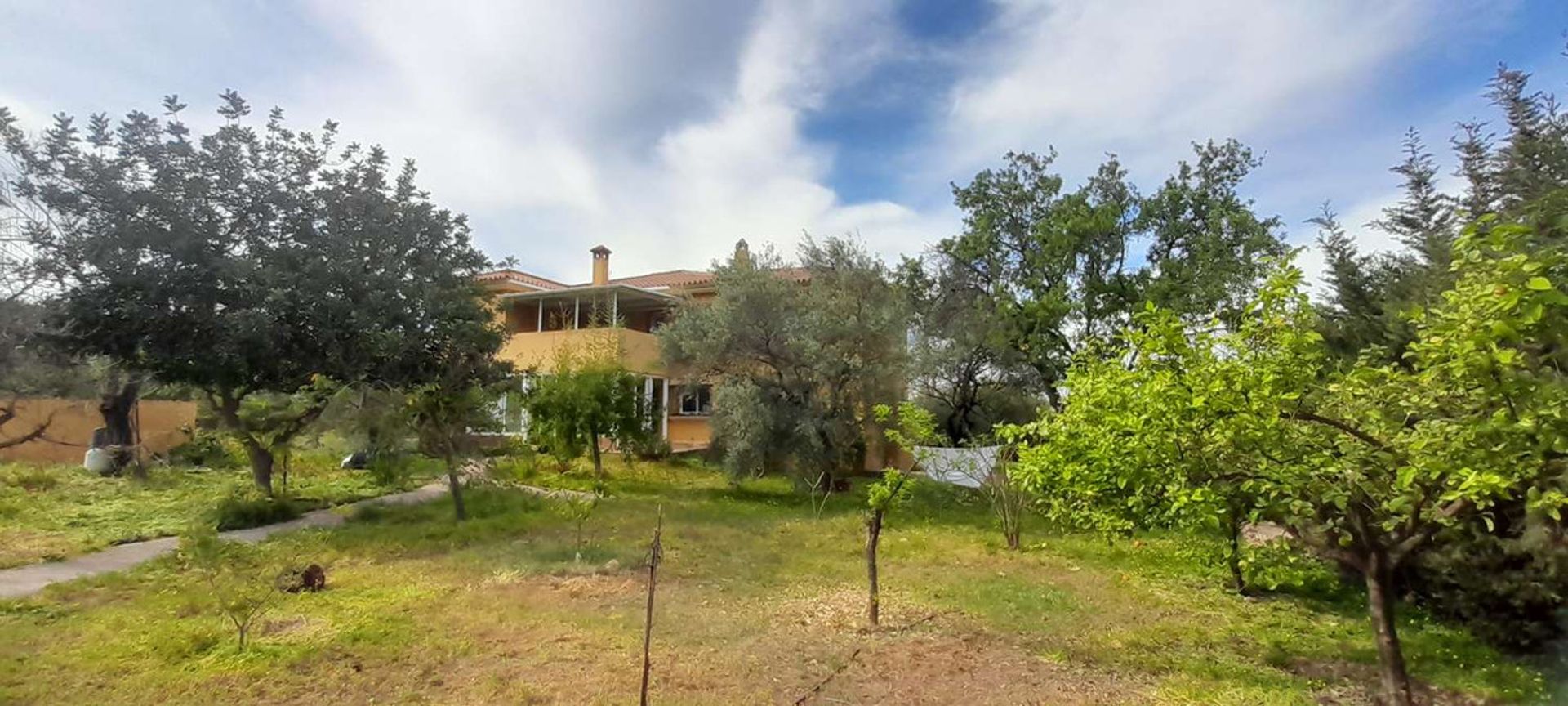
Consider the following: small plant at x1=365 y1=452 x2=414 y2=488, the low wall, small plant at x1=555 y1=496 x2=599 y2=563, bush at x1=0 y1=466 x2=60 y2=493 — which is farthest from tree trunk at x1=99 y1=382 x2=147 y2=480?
small plant at x1=555 y1=496 x2=599 y2=563

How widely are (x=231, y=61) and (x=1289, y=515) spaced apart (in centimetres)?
1059

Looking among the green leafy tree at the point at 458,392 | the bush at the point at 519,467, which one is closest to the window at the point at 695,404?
the bush at the point at 519,467

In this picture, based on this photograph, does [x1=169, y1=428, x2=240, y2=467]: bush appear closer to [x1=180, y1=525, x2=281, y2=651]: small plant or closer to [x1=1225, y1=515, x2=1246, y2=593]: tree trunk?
[x1=180, y1=525, x2=281, y2=651]: small plant

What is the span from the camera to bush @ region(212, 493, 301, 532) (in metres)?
11.5

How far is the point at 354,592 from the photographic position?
7.50 meters

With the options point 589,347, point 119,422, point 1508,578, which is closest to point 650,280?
point 589,347

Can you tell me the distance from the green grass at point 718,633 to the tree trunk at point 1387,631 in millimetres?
458

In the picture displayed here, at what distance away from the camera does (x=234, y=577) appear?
6.24m

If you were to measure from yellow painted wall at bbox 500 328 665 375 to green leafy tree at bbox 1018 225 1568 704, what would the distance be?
12997 mm

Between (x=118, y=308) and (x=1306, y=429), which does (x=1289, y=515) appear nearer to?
(x=1306, y=429)

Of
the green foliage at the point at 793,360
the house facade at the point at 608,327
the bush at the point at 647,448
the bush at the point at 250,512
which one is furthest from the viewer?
the house facade at the point at 608,327

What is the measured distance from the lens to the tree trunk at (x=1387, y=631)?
4.61 metres

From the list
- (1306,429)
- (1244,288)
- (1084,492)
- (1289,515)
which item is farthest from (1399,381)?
(1244,288)

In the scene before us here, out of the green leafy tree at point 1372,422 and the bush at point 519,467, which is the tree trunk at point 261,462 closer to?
the bush at point 519,467
